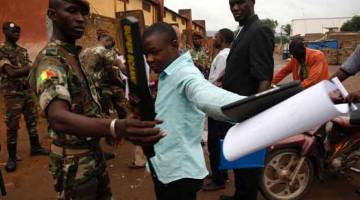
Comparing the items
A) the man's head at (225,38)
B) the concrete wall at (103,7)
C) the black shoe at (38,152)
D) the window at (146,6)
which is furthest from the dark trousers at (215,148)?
the window at (146,6)

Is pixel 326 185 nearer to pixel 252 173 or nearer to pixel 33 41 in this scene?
pixel 252 173

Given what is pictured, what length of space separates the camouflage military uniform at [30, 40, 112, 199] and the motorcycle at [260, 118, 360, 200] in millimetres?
2339

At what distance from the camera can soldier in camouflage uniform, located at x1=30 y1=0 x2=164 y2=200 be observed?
1795 millimetres

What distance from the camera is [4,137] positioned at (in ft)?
24.1

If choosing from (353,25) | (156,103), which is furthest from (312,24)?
(156,103)

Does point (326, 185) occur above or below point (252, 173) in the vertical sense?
below

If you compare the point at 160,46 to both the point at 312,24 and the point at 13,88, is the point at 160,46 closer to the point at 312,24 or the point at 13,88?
the point at 13,88

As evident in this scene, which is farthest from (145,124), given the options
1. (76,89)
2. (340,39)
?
(340,39)

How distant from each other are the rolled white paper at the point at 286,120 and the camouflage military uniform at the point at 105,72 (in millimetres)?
4091

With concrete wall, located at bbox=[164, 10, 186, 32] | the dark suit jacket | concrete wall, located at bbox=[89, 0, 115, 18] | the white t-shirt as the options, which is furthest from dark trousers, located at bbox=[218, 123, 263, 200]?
concrete wall, located at bbox=[164, 10, 186, 32]

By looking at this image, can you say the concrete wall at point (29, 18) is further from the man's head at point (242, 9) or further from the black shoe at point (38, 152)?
the man's head at point (242, 9)

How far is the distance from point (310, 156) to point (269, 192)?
565 millimetres

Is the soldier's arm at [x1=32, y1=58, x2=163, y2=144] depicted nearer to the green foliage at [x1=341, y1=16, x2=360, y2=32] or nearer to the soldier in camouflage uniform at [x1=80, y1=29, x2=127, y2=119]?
the soldier in camouflage uniform at [x1=80, y1=29, x2=127, y2=119]

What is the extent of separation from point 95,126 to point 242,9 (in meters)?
2.07
